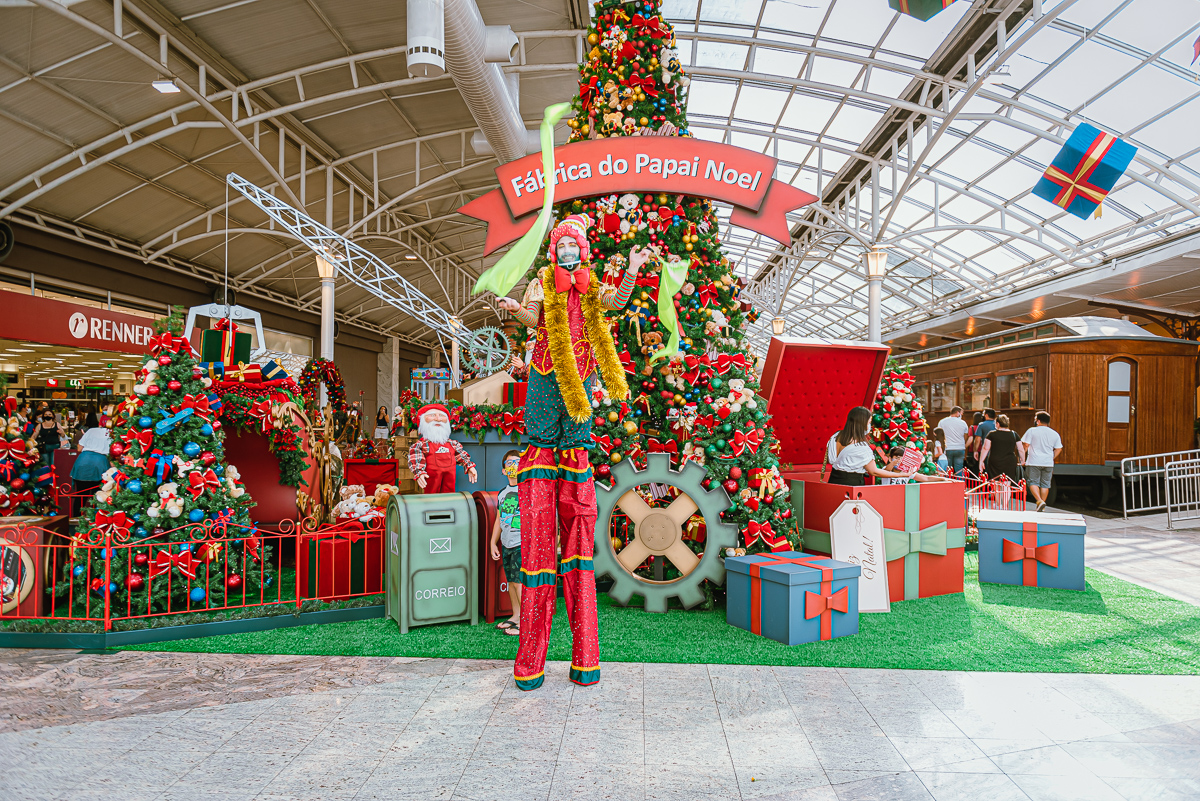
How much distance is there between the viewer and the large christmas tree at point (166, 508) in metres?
4.32

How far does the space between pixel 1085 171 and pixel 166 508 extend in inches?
459

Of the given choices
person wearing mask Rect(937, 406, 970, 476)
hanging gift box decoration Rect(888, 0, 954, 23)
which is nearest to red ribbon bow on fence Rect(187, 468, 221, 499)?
hanging gift box decoration Rect(888, 0, 954, 23)

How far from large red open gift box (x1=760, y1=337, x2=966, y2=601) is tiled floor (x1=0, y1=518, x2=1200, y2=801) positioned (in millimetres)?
1598

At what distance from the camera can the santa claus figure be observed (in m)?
5.76

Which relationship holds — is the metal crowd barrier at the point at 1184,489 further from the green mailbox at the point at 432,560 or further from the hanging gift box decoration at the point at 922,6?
the green mailbox at the point at 432,560

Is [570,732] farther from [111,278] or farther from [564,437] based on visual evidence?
[111,278]

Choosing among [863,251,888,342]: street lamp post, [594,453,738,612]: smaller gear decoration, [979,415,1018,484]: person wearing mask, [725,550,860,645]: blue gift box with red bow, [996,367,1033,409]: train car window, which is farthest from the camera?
[996,367,1033,409]: train car window

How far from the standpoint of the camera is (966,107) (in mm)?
14148

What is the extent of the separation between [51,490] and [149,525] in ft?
7.66

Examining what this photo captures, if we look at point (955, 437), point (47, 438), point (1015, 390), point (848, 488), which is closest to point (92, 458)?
point (47, 438)

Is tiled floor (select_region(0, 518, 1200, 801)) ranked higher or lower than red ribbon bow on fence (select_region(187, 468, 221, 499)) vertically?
lower

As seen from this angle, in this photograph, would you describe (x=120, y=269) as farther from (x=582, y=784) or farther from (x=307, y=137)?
(x=582, y=784)

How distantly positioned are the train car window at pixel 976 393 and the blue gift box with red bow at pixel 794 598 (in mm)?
10743

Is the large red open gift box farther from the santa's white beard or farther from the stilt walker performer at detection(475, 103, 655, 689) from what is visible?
the santa's white beard
